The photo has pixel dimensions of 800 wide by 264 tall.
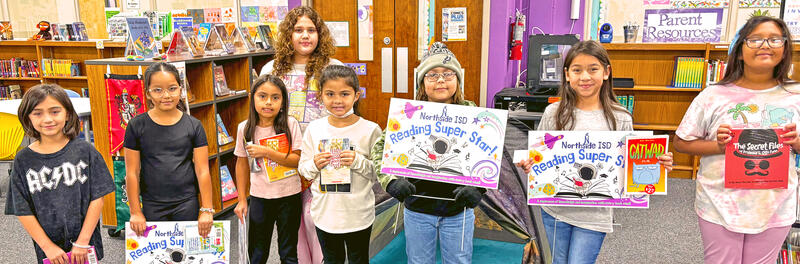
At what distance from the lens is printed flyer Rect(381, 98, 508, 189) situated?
188 centimetres

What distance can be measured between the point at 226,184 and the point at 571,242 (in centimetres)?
281

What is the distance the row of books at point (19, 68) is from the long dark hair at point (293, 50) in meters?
6.53

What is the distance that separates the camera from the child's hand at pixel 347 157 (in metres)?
1.96

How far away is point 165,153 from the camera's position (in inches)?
86.2

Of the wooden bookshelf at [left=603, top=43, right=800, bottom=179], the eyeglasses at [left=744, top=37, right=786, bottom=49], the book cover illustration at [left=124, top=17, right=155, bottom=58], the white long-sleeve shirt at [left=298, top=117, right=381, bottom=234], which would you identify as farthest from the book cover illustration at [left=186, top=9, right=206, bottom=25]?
the eyeglasses at [left=744, top=37, right=786, bottom=49]

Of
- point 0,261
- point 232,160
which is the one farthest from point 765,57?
point 0,261

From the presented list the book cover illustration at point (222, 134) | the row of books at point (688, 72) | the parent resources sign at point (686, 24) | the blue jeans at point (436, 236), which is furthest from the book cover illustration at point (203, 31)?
the parent resources sign at point (686, 24)

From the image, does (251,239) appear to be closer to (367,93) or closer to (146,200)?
(146,200)

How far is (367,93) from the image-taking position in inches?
221

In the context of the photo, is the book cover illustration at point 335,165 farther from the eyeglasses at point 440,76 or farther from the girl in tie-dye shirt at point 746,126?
the girl in tie-dye shirt at point 746,126

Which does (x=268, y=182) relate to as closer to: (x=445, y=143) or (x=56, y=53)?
(x=445, y=143)

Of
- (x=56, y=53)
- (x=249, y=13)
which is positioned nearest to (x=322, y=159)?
(x=249, y=13)

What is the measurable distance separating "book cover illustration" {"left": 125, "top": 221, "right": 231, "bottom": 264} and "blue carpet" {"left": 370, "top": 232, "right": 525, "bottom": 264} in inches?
48.1

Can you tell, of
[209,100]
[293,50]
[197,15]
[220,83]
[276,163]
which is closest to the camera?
[276,163]
